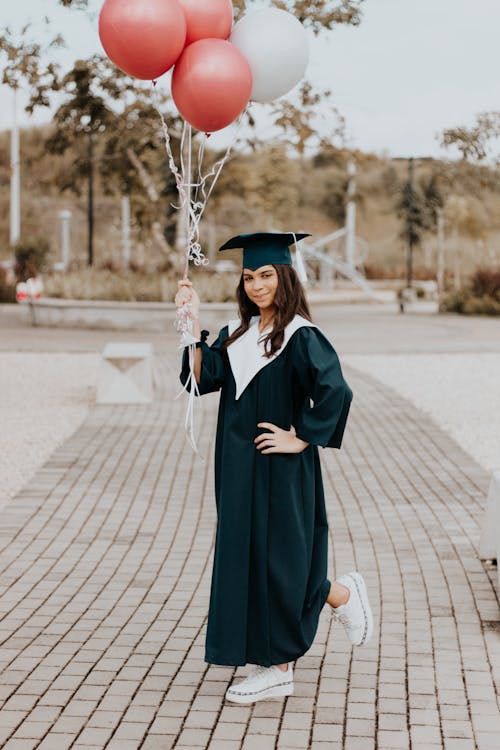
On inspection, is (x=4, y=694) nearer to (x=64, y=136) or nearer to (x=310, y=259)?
(x=64, y=136)

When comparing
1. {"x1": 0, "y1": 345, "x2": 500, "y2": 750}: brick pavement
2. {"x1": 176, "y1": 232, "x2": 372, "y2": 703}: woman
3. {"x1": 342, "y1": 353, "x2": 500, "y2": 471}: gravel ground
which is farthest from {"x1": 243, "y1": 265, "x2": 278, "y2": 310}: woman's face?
{"x1": 342, "y1": 353, "x2": 500, "y2": 471}: gravel ground

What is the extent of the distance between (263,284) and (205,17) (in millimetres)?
1158

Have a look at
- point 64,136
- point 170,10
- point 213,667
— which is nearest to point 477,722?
point 213,667

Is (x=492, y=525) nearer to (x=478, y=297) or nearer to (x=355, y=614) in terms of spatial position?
(x=355, y=614)

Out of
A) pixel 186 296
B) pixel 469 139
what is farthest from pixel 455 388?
pixel 186 296

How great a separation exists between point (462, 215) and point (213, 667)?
60.1m

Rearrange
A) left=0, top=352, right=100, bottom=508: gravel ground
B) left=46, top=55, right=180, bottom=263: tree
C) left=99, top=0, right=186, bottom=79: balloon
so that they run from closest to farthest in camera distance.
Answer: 1. left=99, top=0, right=186, bottom=79: balloon
2. left=0, top=352, right=100, bottom=508: gravel ground
3. left=46, top=55, right=180, bottom=263: tree

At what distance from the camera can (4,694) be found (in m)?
4.71

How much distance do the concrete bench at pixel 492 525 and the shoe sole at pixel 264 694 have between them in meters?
1.77

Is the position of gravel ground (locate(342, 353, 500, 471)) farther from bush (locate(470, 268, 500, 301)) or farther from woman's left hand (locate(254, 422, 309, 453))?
bush (locate(470, 268, 500, 301))

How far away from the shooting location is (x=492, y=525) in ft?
21.5

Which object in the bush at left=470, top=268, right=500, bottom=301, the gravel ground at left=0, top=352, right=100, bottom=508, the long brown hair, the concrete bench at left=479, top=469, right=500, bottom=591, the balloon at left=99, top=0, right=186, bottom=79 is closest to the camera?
the long brown hair

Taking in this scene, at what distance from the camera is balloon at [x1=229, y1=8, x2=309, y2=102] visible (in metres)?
5.14

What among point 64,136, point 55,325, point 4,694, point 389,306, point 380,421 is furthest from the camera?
point 389,306
